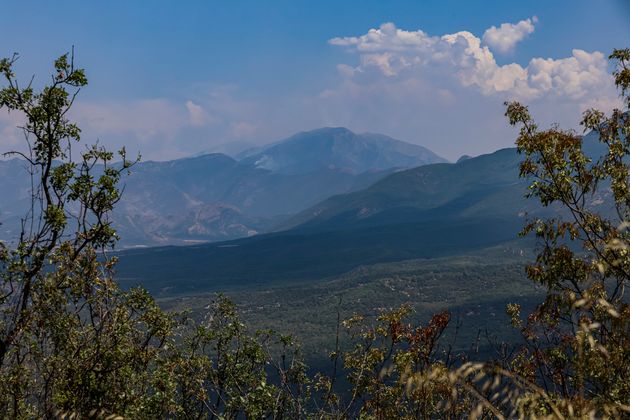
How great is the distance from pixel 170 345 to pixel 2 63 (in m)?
8.88

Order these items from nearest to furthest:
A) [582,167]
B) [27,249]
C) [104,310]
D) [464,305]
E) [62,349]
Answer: [27,249] → [62,349] → [104,310] → [582,167] → [464,305]

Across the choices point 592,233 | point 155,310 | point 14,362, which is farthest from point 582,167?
point 14,362

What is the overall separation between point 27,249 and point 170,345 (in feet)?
18.8

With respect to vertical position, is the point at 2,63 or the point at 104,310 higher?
the point at 2,63

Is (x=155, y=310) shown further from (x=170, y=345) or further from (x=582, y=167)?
(x=582, y=167)

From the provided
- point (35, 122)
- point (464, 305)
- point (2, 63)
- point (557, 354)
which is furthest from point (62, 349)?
point (464, 305)

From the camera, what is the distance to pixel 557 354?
16328mm

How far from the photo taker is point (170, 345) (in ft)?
51.5

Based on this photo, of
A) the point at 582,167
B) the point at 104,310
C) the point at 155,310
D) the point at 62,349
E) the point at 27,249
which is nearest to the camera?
the point at 27,249

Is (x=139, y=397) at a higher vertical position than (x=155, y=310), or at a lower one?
lower

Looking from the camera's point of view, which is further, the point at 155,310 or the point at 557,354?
the point at 557,354

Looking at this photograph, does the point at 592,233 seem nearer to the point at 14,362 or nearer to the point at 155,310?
the point at 155,310

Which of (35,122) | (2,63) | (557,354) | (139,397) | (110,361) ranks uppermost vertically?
(2,63)

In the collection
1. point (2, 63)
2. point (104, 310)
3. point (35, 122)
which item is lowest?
point (104, 310)
